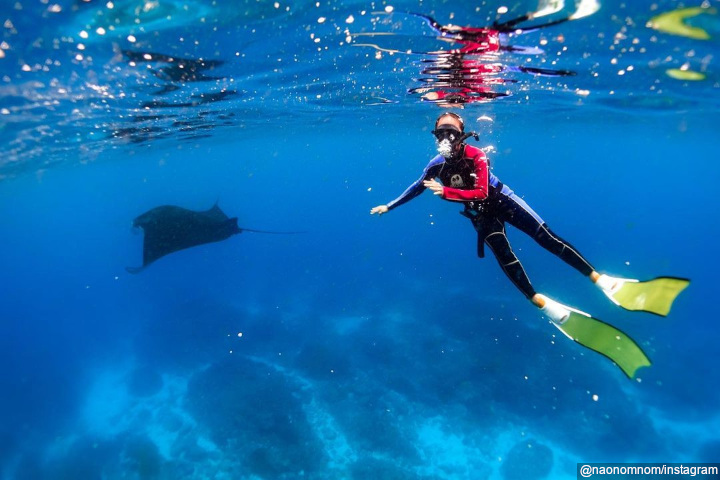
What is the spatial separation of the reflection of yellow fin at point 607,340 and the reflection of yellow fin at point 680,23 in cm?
649

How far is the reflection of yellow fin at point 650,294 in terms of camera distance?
5496 millimetres

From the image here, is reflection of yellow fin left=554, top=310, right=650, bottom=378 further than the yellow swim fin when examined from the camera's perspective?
Yes

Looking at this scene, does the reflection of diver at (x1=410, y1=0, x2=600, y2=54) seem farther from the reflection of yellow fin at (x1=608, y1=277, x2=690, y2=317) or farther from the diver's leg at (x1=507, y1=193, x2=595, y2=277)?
the reflection of yellow fin at (x1=608, y1=277, x2=690, y2=317)

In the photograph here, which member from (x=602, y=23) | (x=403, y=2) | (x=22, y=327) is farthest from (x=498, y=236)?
(x=22, y=327)

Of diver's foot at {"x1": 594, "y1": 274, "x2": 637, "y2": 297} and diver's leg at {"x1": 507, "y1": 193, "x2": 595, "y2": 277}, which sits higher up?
diver's leg at {"x1": 507, "y1": 193, "x2": 595, "y2": 277}

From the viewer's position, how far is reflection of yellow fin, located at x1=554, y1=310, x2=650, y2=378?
6004 millimetres

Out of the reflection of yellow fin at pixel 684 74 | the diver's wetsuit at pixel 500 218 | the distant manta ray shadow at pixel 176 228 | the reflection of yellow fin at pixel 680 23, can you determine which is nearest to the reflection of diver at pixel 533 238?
the diver's wetsuit at pixel 500 218

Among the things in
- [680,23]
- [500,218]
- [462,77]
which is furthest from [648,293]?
[462,77]

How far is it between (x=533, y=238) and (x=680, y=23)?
6.28 m

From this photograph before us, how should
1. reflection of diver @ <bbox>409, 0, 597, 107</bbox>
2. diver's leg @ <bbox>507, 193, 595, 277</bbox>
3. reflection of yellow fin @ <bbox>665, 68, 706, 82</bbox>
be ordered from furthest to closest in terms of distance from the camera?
reflection of yellow fin @ <bbox>665, 68, 706, 82</bbox>
reflection of diver @ <bbox>409, 0, 597, 107</bbox>
diver's leg @ <bbox>507, 193, 595, 277</bbox>

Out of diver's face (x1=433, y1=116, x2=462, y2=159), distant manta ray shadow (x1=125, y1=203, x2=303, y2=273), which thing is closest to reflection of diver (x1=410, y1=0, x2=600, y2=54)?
diver's face (x1=433, y1=116, x2=462, y2=159)

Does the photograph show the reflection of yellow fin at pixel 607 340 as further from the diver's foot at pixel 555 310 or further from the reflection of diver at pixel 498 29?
the reflection of diver at pixel 498 29

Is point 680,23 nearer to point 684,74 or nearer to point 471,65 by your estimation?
point 471,65

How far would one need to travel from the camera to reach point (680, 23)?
812 cm
